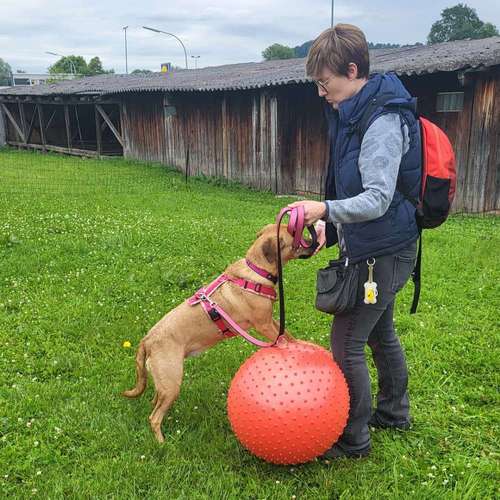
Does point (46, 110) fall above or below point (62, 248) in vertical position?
above

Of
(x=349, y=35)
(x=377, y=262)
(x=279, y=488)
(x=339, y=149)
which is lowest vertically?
(x=279, y=488)

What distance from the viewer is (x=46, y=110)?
3034cm

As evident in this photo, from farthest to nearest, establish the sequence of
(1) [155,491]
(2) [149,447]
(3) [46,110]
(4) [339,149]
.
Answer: (3) [46,110], (2) [149,447], (1) [155,491], (4) [339,149]

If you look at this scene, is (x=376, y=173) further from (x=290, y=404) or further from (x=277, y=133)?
(x=277, y=133)

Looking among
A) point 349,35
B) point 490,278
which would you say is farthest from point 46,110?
point 349,35

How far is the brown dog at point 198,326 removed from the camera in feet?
11.4

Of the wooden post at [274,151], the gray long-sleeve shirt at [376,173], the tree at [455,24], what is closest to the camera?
the gray long-sleeve shirt at [376,173]

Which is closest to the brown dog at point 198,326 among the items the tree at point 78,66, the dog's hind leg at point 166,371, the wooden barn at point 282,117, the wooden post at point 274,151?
the dog's hind leg at point 166,371

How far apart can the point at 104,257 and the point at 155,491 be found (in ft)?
15.3

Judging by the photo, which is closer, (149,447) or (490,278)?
(149,447)

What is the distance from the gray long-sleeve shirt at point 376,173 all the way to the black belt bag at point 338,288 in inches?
17.9

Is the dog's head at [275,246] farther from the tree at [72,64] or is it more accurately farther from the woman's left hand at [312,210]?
the tree at [72,64]

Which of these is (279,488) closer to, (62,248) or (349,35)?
(349,35)

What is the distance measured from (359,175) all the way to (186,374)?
8.12 feet
